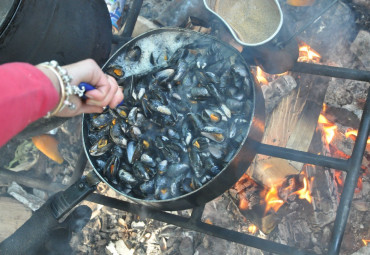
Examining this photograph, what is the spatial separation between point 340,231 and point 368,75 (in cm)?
66

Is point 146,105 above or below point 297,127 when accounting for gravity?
above

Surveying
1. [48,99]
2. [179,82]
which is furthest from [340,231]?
[48,99]

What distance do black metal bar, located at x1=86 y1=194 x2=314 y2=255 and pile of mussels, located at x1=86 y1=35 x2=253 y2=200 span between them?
0.93 feet

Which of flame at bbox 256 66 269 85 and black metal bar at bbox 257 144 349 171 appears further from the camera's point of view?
flame at bbox 256 66 269 85

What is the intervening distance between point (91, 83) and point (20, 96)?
1.08 feet

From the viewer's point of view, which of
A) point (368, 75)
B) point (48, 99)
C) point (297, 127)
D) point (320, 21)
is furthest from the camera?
point (320, 21)

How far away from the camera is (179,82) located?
1374 mm

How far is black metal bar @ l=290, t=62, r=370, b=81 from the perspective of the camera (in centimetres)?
150

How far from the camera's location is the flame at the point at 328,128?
2.15m

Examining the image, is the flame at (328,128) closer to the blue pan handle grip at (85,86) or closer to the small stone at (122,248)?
the small stone at (122,248)

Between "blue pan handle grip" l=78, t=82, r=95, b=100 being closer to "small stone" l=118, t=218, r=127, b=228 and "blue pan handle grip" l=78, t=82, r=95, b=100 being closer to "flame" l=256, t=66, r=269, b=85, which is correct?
"flame" l=256, t=66, r=269, b=85

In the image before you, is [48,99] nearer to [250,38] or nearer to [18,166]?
[250,38]

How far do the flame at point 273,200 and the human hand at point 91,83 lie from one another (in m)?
1.32

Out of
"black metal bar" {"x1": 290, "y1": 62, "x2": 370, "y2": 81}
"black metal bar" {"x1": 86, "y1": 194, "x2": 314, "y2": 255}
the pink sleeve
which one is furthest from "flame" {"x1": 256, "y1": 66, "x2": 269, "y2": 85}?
the pink sleeve
